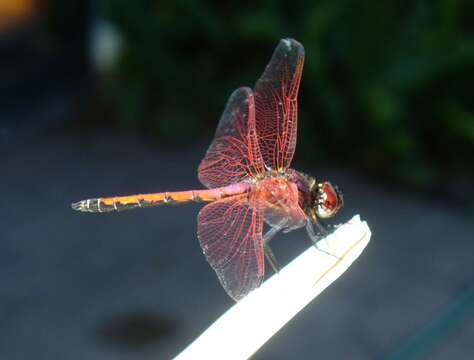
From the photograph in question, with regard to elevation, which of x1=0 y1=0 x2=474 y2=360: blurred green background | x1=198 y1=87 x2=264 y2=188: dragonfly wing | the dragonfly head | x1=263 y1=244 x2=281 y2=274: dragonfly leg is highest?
x1=0 y1=0 x2=474 y2=360: blurred green background

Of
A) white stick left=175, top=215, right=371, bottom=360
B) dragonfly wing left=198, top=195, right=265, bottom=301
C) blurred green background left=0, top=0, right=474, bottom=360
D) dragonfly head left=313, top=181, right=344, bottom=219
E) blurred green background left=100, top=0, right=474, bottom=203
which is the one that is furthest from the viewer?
blurred green background left=100, top=0, right=474, bottom=203

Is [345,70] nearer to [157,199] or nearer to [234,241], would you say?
[157,199]

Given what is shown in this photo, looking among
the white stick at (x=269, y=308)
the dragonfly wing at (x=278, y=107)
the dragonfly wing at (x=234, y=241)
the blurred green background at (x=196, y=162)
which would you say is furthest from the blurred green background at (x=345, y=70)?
the white stick at (x=269, y=308)

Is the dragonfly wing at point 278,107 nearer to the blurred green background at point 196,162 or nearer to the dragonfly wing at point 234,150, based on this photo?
the dragonfly wing at point 234,150

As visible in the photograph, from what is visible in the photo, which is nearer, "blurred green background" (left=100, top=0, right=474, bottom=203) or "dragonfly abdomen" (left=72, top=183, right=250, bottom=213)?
"dragonfly abdomen" (left=72, top=183, right=250, bottom=213)

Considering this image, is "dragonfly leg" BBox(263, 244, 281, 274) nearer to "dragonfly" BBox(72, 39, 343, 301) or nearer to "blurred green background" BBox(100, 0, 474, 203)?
"dragonfly" BBox(72, 39, 343, 301)

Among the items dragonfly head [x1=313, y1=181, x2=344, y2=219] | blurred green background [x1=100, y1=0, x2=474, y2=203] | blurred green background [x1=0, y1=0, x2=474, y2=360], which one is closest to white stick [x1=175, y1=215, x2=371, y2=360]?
dragonfly head [x1=313, y1=181, x2=344, y2=219]

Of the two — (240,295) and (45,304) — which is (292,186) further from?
(45,304)
